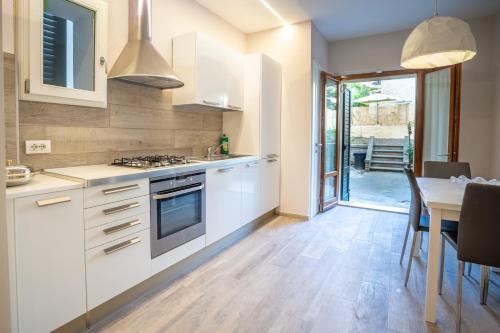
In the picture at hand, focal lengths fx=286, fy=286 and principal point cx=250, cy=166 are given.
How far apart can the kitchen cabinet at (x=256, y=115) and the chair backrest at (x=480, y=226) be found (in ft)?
7.13

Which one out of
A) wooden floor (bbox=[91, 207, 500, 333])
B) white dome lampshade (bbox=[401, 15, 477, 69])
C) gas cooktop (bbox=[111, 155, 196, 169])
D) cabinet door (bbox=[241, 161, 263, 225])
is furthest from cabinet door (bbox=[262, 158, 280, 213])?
white dome lampshade (bbox=[401, 15, 477, 69])

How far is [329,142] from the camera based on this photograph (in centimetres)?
427

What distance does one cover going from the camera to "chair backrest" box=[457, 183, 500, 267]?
58.2 inches

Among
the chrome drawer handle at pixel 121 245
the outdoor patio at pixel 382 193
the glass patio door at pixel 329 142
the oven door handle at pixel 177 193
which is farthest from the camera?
the outdoor patio at pixel 382 193

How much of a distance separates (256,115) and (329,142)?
4.74 ft

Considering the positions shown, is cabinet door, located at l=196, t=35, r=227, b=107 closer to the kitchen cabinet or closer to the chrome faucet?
the kitchen cabinet

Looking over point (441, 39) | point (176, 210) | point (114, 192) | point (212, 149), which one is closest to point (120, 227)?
point (114, 192)

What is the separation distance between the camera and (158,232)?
2.03 m

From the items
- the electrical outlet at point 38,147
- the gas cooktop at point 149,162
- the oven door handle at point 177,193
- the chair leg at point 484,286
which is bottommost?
the chair leg at point 484,286

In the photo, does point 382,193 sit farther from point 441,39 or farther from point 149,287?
point 149,287

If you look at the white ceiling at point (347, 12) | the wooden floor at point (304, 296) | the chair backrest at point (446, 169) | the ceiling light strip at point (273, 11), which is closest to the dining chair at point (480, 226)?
the wooden floor at point (304, 296)

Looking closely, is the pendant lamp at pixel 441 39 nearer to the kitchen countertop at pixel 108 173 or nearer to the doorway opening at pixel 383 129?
the kitchen countertop at pixel 108 173

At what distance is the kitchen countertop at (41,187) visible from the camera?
1304 millimetres

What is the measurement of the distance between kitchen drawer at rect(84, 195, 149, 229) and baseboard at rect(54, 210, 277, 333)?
513 mm
